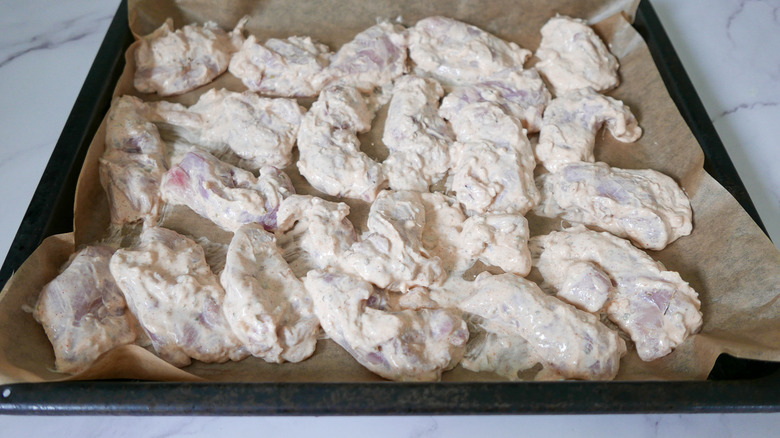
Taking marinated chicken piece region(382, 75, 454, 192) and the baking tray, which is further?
marinated chicken piece region(382, 75, 454, 192)

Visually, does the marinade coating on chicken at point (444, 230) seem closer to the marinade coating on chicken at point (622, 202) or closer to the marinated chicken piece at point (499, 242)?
the marinated chicken piece at point (499, 242)

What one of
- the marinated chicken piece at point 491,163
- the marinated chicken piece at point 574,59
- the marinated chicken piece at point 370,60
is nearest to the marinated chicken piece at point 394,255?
the marinated chicken piece at point 491,163

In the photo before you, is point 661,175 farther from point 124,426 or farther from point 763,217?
point 124,426

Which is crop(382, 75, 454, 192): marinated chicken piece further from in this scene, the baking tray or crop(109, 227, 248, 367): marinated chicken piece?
the baking tray

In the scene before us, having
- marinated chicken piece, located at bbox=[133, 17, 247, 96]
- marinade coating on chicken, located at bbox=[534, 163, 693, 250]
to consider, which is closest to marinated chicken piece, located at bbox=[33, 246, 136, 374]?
marinated chicken piece, located at bbox=[133, 17, 247, 96]

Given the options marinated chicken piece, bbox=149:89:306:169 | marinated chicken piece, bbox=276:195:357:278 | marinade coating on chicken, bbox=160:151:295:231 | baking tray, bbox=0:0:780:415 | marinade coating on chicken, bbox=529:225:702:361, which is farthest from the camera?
marinated chicken piece, bbox=149:89:306:169

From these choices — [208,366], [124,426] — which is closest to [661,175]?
[208,366]
